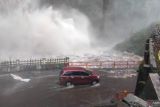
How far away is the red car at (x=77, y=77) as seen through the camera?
32.8 m

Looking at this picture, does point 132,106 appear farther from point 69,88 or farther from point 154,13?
point 154,13

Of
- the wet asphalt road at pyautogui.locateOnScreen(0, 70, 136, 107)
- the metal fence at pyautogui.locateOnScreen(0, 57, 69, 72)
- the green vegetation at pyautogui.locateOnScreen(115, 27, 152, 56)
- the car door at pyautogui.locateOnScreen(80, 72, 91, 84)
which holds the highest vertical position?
the green vegetation at pyautogui.locateOnScreen(115, 27, 152, 56)

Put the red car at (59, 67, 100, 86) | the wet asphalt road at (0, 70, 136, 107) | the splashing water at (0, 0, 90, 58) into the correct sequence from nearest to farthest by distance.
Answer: the wet asphalt road at (0, 70, 136, 107), the red car at (59, 67, 100, 86), the splashing water at (0, 0, 90, 58)

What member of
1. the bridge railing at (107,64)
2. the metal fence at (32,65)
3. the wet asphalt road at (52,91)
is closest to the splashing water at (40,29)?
the metal fence at (32,65)

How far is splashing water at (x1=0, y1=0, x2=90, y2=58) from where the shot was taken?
187 feet

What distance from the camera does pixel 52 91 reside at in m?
30.7

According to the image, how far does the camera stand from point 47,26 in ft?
201

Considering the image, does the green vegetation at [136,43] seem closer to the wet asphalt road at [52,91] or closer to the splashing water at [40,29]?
the splashing water at [40,29]

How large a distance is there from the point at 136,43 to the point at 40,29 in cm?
1743

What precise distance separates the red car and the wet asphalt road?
25.6 inches

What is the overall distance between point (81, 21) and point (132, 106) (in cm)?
4897

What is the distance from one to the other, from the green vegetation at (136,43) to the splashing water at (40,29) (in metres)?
6.45

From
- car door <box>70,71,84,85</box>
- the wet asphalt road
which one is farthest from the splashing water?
car door <box>70,71,84,85</box>

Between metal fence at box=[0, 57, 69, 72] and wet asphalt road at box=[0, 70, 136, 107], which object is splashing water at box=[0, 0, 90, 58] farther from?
wet asphalt road at box=[0, 70, 136, 107]
